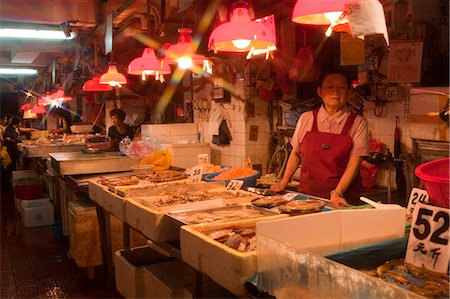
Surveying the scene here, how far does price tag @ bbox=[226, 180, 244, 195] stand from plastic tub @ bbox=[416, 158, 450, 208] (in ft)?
5.57

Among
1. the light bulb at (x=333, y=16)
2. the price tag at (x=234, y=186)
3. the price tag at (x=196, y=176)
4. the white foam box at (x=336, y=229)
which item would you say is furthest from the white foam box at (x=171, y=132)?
the white foam box at (x=336, y=229)

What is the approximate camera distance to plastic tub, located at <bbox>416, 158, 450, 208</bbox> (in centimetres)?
187

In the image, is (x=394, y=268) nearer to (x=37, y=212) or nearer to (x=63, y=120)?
(x=37, y=212)

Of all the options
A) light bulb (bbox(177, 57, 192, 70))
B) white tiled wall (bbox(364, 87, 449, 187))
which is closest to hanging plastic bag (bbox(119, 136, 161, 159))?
light bulb (bbox(177, 57, 192, 70))

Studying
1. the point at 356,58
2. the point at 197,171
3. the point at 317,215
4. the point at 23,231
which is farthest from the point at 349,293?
the point at 23,231

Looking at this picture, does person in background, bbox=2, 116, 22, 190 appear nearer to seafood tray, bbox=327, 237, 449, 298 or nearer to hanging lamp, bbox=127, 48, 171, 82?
hanging lamp, bbox=127, 48, 171, 82

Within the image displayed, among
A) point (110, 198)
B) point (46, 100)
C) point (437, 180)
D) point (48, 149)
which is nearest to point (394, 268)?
point (437, 180)

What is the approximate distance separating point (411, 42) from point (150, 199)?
2.92 metres

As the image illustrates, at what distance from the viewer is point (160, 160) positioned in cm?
525

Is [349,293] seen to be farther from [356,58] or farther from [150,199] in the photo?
[356,58]

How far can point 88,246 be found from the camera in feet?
16.9

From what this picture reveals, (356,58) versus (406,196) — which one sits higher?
(356,58)

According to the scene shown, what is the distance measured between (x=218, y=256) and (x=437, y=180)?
3.33 feet

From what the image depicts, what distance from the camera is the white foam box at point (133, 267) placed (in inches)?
130
